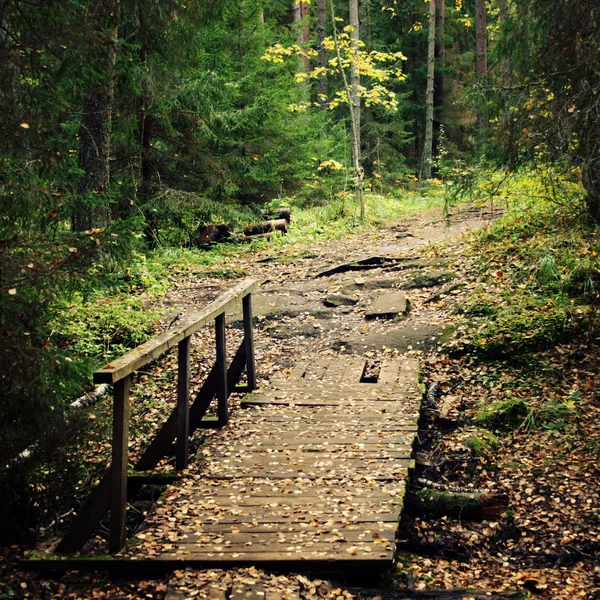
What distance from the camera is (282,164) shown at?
18828 mm

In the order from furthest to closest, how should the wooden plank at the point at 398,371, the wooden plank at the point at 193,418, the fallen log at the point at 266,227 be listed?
the fallen log at the point at 266,227 → the wooden plank at the point at 398,371 → the wooden plank at the point at 193,418

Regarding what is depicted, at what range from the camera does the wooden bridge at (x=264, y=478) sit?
4.56 metres

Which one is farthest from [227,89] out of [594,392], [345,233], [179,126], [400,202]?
[594,392]

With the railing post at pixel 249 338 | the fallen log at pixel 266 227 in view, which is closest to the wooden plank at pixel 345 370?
the railing post at pixel 249 338

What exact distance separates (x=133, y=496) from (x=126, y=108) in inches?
383

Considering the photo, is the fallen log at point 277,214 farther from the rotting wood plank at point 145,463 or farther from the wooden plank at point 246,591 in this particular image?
the wooden plank at point 246,591

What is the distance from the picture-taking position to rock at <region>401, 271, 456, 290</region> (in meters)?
11.5

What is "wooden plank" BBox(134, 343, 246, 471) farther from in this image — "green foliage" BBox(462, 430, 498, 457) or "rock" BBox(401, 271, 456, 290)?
"rock" BBox(401, 271, 456, 290)

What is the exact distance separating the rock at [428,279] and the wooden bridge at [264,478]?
3.81 meters

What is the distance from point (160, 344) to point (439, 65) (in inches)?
1009

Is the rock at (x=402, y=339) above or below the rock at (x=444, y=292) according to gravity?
below

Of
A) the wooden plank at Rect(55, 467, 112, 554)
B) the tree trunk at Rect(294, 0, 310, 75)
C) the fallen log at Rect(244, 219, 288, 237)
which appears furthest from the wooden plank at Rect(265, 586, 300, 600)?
the tree trunk at Rect(294, 0, 310, 75)

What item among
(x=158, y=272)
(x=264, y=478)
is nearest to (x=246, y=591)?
(x=264, y=478)

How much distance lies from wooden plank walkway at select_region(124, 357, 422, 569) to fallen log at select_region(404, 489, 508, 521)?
43cm
